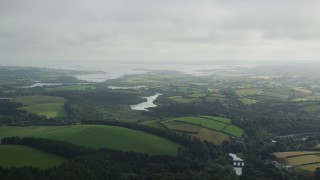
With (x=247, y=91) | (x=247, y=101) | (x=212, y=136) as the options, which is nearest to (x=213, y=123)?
(x=212, y=136)

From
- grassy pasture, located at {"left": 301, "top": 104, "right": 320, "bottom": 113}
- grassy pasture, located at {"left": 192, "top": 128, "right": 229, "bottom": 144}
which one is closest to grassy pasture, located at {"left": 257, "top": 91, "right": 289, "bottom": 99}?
grassy pasture, located at {"left": 301, "top": 104, "right": 320, "bottom": 113}

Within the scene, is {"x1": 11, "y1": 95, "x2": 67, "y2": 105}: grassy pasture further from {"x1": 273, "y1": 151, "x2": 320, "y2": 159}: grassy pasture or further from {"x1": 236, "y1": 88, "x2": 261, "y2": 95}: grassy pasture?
{"x1": 273, "y1": 151, "x2": 320, "y2": 159}: grassy pasture

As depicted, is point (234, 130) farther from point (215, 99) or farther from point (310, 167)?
point (215, 99)

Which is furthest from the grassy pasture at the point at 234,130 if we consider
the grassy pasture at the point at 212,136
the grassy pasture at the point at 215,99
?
the grassy pasture at the point at 215,99

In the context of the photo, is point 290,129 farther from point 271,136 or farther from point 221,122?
point 221,122

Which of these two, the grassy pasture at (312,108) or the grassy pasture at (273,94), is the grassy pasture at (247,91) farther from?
the grassy pasture at (312,108)

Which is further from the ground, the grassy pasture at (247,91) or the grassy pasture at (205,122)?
the grassy pasture at (247,91)
